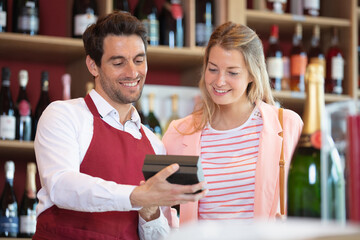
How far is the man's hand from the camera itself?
1.22m

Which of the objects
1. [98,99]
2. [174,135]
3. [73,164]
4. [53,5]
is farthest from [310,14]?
[73,164]

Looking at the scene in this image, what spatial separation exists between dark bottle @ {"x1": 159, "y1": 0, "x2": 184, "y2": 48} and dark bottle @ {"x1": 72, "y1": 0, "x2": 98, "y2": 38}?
333 millimetres

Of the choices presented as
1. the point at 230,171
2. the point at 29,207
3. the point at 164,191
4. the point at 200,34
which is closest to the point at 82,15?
the point at 200,34

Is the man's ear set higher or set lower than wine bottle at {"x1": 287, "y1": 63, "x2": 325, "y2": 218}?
higher

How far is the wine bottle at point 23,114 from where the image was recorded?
2.59 m

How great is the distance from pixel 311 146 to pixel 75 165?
0.81m

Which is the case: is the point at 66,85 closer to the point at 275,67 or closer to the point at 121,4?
the point at 121,4

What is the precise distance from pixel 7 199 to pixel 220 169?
51.0 inches

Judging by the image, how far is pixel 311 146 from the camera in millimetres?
785

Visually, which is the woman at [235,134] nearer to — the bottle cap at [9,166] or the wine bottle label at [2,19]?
the bottle cap at [9,166]

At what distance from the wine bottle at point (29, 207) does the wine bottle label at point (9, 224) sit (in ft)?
0.07

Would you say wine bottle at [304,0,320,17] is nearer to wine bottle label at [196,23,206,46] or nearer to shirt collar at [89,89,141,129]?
wine bottle label at [196,23,206,46]

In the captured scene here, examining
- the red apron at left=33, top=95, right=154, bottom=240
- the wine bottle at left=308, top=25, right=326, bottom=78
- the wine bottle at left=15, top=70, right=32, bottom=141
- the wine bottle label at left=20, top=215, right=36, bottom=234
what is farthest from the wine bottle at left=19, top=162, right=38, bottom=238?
the wine bottle at left=308, top=25, right=326, bottom=78

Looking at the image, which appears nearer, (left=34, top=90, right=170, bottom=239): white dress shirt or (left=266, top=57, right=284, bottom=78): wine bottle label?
(left=34, top=90, right=170, bottom=239): white dress shirt
